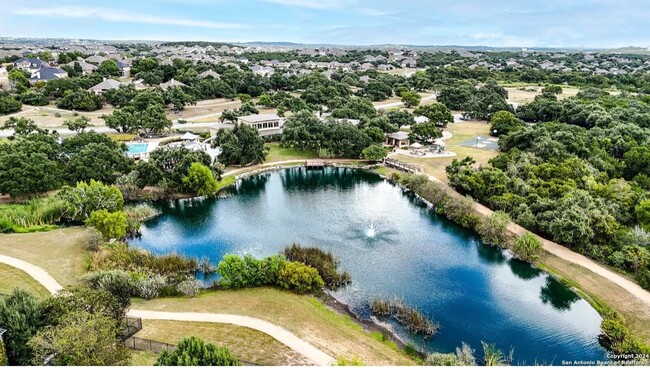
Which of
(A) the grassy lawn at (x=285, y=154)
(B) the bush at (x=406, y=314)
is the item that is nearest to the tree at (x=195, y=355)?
(B) the bush at (x=406, y=314)

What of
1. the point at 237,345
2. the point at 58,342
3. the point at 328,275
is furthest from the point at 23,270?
the point at 328,275

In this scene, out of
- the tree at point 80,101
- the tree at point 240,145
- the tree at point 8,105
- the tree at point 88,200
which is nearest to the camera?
the tree at point 88,200

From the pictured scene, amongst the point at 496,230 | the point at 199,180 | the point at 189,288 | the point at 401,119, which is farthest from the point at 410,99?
the point at 189,288

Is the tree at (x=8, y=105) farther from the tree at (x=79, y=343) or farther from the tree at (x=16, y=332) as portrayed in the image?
the tree at (x=79, y=343)

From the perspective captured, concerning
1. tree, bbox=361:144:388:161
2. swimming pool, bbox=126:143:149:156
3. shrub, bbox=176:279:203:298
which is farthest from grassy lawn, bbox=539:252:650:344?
swimming pool, bbox=126:143:149:156

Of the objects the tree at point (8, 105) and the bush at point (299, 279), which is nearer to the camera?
the bush at point (299, 279)
